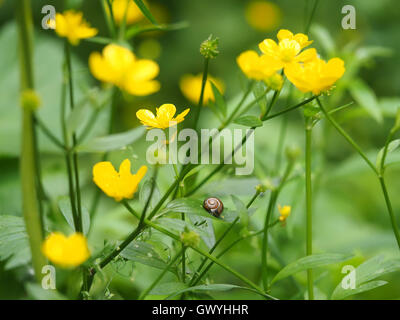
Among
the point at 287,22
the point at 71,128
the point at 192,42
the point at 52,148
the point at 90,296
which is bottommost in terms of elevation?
the point at 90,296

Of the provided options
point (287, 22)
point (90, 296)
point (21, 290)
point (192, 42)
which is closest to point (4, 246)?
point (90, 296)

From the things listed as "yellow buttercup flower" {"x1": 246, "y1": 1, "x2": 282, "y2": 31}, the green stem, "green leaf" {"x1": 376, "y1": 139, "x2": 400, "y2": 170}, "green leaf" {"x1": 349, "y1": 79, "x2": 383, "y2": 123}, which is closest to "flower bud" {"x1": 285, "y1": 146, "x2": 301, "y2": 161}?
"green leaf" {"x1": 376, "y1": 139, "x2": 400, "y2": 170}

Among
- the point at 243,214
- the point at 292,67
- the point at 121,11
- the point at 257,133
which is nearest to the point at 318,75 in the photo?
the point at 292,67

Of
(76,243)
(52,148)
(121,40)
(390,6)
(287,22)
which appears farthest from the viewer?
(287,22)

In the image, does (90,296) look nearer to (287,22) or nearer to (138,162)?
(138,162)

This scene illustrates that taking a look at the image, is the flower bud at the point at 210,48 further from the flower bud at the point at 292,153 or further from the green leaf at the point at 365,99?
the green leaf at the point at 365,99

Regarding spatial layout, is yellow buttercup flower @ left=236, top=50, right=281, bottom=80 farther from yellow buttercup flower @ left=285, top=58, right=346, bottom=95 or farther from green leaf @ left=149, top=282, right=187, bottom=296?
green leaf @ left=149, top=282, right=187, bottom=296
